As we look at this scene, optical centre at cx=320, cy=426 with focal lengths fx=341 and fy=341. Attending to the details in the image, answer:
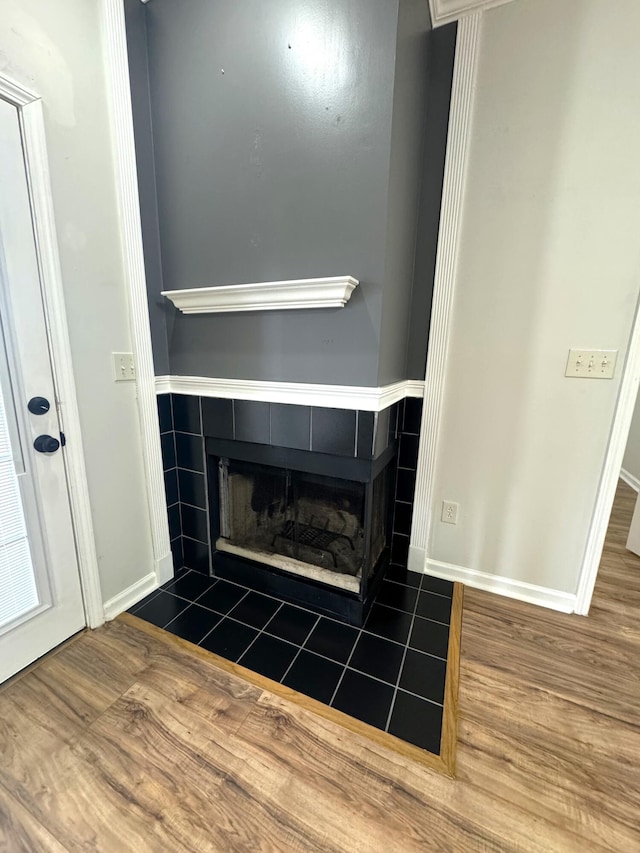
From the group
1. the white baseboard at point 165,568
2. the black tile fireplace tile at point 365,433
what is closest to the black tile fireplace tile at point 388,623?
the black tile fireplace tile at point 365,433

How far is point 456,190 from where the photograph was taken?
1479mm

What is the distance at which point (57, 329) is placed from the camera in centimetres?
126

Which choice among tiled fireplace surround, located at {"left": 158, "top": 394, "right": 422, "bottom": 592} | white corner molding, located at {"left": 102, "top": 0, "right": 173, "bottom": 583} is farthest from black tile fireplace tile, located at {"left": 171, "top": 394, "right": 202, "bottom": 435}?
white corner molding, located at {"left": 102, "top": 0, "right": 173, "bottom": 583}

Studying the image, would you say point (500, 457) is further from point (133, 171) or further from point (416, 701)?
point (133, 171)

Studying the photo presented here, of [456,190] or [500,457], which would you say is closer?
[456,190]

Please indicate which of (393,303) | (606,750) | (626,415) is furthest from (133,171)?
(606,750)

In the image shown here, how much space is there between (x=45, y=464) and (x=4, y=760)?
90 cm

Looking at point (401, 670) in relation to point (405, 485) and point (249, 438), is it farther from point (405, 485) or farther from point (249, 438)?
point (249, 438)

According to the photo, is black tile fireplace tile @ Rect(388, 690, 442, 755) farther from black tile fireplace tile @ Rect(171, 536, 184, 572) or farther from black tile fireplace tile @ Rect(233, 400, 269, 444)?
black tile fireplace tile @ Rect(171, 536, 184, 572)

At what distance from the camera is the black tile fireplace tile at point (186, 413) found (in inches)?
65.8

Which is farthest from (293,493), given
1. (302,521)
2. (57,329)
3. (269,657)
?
(57,329)

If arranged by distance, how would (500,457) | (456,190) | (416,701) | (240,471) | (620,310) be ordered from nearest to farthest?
(416,701)
(620,310)
(456,190)
(500,457)
(240,471)

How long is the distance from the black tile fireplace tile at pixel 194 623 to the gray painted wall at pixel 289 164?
1112mm

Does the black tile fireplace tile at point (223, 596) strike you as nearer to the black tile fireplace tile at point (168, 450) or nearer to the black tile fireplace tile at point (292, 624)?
the black tile fireplace tile at point (292, 624)
